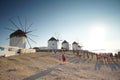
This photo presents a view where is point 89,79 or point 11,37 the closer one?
point 89,79

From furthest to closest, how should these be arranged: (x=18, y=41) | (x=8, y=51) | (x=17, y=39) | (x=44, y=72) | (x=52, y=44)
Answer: (x=52, y=44) → (x=17, y=39) → (x=18, y=41) → (x=8, y=51) → (x=44, y=72)

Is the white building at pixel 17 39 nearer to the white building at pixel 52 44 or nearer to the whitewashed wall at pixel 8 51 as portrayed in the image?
the whitewashed wall at pixel 8 51

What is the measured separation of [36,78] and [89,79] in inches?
199

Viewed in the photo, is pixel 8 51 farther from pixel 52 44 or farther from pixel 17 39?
pixel 52 44

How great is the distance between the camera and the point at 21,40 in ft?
100

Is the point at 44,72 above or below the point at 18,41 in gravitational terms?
below

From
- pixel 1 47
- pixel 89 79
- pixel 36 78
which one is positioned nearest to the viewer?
pixel 36 78

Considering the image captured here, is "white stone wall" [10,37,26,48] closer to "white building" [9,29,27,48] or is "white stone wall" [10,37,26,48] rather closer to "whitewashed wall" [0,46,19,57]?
"white building" [9,29,27,48]

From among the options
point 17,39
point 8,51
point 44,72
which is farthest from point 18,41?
point 44,72

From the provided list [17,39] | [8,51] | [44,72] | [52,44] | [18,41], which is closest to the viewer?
[44,72]

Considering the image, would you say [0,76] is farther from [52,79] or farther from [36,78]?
[52,79]

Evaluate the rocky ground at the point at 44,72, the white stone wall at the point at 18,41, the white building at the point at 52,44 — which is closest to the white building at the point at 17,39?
the white stone wall at the point at 18,41

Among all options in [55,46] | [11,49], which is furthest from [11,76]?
[55,46]

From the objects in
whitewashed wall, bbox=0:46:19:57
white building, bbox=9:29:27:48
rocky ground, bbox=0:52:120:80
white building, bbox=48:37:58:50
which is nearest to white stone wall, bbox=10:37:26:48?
white building, bbox=9:29:27:48
